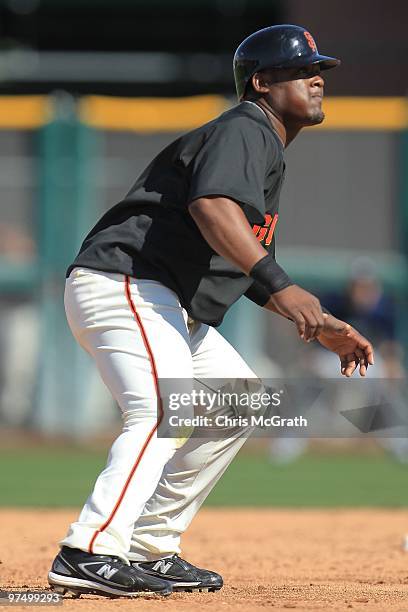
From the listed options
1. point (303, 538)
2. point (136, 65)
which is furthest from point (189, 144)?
point (136, 65)

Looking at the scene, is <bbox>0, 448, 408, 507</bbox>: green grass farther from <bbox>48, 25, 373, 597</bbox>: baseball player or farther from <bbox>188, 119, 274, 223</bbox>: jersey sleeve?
<bbox>188, 119, 274, 223</bbox>: jersey sleeve

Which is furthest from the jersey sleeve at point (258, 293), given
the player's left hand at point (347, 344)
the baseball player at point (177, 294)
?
the player's left hand at point (347, 344)

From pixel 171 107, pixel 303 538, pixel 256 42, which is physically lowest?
pixel 303 538

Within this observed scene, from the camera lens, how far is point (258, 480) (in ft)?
29.9

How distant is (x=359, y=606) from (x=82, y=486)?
16.2ft

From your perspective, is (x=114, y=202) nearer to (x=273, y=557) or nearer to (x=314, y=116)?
(x=273, y=557)

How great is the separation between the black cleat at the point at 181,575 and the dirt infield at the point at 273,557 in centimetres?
6

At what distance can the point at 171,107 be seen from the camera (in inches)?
473

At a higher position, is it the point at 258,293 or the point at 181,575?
the point at 258,293

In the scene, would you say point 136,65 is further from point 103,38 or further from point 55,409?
point 55,409

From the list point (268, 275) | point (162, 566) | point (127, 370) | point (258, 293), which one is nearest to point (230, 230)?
point (268, 275)

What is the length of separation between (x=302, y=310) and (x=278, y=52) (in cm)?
95

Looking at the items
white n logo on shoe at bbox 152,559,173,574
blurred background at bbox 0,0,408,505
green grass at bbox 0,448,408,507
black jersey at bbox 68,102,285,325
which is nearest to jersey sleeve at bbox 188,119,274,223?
black jersey at bbox 68,102,285,325

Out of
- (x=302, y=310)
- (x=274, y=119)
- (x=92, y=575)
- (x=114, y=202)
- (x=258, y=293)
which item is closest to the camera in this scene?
(x=302, y=310)
